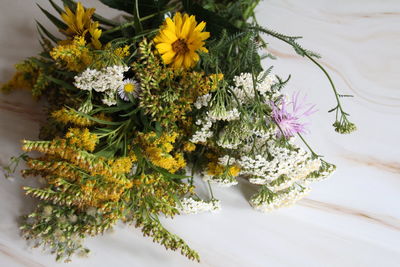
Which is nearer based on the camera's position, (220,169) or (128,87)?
(128,87)

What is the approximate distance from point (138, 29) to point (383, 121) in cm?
76

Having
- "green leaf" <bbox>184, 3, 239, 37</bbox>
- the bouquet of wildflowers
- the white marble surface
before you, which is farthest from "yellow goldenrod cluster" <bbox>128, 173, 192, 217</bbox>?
"green leaf" <bbox>184, 3, 239, 37</bbox>

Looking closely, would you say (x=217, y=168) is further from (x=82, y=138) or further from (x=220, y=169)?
(x=82, y=138)

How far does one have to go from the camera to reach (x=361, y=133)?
3.62 feet

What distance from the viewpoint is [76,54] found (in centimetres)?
77

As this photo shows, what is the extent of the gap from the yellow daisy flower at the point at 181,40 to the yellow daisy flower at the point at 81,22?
0.45 ft

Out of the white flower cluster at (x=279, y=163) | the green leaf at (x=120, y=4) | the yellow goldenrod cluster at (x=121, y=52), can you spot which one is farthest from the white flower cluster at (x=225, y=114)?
the green leaf at (x=120, y=4)

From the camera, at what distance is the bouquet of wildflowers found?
769 millimetres

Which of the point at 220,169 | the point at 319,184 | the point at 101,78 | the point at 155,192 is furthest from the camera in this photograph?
the point at 319,184

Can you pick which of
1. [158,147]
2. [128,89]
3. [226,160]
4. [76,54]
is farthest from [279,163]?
[76,54]

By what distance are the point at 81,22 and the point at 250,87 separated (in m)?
0.41

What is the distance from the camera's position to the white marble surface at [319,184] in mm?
1079

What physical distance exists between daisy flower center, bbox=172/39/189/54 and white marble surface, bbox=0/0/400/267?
0.41 meters

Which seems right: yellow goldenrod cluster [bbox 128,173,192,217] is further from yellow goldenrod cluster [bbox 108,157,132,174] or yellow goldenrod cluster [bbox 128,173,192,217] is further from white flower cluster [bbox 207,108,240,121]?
white flower cluster [bbox 207,108,240,121]
